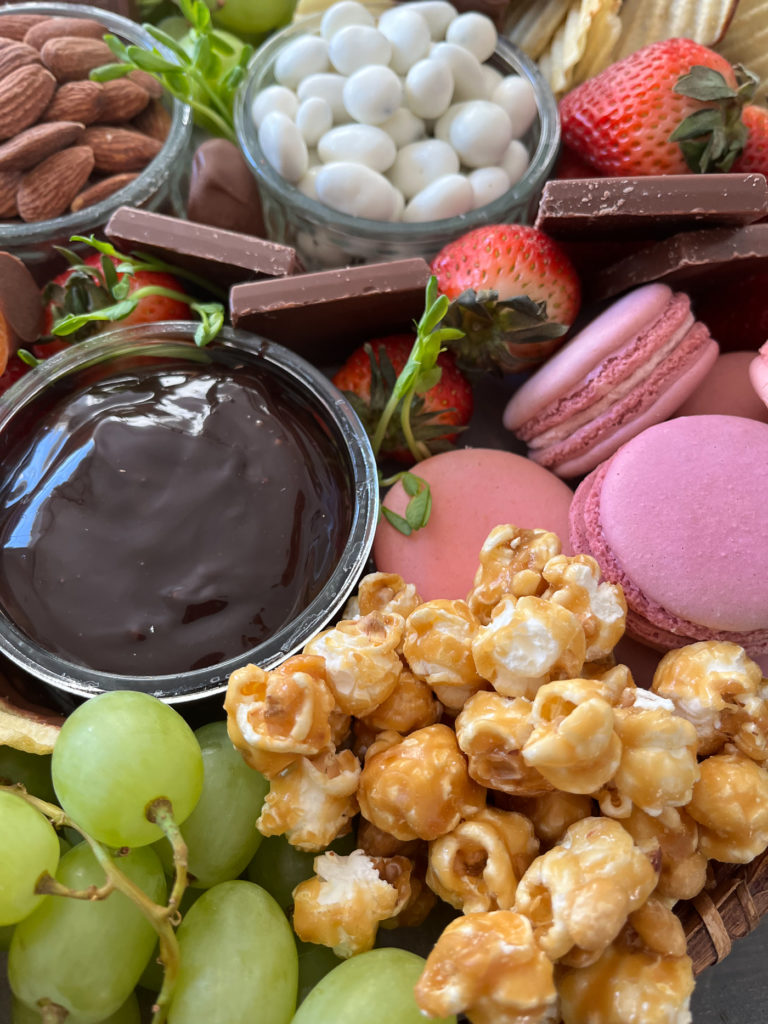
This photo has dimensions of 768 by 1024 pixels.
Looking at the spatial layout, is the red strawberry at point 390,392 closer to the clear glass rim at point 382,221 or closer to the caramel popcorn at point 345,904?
the clear glass rim at point 382,221

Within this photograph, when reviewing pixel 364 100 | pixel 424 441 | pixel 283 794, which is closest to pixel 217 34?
pixel 364 100

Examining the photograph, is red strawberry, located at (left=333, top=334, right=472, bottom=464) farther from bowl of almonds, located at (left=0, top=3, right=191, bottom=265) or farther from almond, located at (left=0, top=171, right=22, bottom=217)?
almond, located at (left=0, top=171, right=22, bottom=217)

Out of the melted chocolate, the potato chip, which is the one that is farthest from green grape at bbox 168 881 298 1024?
the potato chip

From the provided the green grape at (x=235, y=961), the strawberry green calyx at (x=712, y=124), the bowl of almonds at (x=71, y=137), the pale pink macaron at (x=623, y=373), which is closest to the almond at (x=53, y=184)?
the bowl of almonds at (x=71, y=137)

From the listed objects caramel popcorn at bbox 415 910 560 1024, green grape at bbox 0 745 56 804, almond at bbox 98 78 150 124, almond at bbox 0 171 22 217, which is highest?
almond at bbox 98 78 150 124

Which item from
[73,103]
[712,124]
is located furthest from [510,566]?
[73,103]

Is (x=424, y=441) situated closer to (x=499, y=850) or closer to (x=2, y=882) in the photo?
(x=499, y=850)

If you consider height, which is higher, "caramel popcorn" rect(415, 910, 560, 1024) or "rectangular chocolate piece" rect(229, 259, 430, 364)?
A: "rectangular chocolate piece" rect(229, 259, 430, 364)
